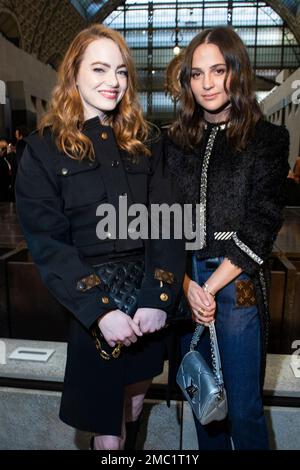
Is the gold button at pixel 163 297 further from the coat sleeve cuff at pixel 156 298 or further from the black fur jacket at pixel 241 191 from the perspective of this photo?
the black fur jacket at pixel 241 191

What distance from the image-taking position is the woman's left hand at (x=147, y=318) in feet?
4.43

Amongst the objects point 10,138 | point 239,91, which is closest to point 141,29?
point 10,138

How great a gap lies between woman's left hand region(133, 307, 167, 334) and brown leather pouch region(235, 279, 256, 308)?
0.31 meters

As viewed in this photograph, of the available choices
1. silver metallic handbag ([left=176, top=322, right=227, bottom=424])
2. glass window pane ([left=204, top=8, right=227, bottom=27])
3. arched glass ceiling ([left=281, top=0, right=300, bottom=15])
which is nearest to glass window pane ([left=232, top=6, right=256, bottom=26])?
glass window pane ([left=204, top=8, right=227, bottom=27])

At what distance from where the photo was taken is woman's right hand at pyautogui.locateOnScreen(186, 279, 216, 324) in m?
1.50

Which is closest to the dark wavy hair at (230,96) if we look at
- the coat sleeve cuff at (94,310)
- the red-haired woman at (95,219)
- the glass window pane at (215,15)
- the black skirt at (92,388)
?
the red-haired woman at (95,219)

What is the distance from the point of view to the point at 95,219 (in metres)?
1.41

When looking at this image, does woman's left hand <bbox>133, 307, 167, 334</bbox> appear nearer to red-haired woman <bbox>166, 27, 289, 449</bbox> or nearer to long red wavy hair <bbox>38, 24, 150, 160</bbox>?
red-haired woman <bbox>166, 27, 289, 449</bbox>

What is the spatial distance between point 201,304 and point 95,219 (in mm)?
482

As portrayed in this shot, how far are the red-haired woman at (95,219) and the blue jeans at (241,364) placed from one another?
23 cm

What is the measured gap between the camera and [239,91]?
144 centimetres

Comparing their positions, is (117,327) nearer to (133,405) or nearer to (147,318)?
(147,318)

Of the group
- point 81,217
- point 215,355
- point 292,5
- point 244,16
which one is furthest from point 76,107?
point 292,5
